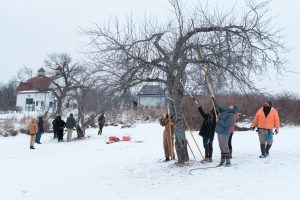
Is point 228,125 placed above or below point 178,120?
below

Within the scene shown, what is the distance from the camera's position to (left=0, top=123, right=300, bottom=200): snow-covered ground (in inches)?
387

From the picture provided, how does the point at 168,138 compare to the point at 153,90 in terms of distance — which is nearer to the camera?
the point at 153,90

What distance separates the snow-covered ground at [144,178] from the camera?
984 cm

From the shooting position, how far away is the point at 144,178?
12.4 meters

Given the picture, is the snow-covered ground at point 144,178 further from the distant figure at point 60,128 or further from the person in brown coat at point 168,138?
the distant figure at point 60,128

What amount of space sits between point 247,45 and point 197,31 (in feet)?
5.19

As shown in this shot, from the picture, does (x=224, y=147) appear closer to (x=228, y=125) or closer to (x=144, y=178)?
(x=228, y=125)

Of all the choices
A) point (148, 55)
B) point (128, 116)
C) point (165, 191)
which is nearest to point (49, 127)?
point (128, 116)

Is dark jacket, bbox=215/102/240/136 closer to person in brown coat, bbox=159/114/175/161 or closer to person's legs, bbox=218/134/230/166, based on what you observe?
person's legs, bbox=218/134/230/166

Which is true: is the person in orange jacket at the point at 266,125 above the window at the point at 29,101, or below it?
below

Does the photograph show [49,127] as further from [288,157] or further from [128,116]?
[288,157]

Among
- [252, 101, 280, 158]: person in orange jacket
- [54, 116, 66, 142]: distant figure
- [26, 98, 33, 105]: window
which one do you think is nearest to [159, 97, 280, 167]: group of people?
[252, 101, 280, 158]: person in orange jacket

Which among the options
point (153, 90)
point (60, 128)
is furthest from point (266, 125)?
point (60, 128)

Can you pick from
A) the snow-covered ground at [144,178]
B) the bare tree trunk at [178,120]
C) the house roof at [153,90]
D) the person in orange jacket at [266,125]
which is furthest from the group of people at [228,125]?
the house roof at [153,90]
